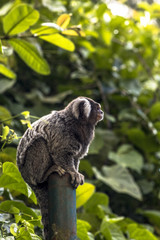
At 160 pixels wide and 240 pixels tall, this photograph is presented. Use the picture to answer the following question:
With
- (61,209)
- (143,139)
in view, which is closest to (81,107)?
(61,209)

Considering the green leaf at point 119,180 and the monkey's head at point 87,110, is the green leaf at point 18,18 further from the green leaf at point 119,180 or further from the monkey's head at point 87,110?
the green leaf at point 119,180

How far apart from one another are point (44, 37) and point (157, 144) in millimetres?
1859

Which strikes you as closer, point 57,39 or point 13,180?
point 13,180

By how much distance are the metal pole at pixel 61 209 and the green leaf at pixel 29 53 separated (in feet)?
3.14

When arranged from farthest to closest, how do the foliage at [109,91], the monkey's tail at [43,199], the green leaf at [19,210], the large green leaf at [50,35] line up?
the foliage at [109,91] → the large green leaf at [50,35] → the green leaf at [19,210] → the monkey's tail at [43,199]

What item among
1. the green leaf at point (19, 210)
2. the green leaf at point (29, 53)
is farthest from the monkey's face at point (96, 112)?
the green leaf at point (29, 53)

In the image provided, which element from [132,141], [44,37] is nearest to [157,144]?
[132,141]

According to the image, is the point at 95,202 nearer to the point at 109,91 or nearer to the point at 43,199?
the point at 43,199

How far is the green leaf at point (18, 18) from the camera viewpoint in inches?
84.2

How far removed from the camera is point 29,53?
2.25 m

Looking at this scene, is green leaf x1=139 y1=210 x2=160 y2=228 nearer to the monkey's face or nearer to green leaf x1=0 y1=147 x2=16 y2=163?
green leaf x1=0 y1=147 x2=16 y2=163

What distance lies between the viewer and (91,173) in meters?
3.25

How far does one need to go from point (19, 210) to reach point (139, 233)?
99 centimetres

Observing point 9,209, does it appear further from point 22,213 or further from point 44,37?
A: point 44,37
